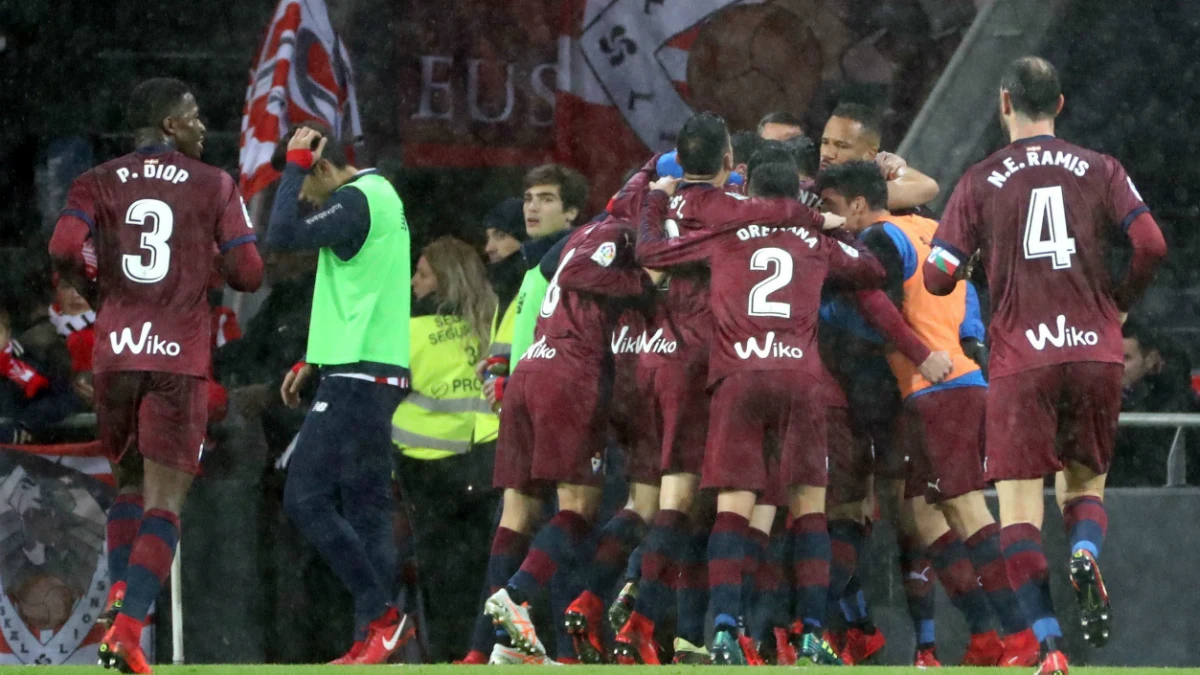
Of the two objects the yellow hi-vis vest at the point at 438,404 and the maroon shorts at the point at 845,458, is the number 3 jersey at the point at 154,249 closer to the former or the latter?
the yellow hi-vis vest at the point at 438,404

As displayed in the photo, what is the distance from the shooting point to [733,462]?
7199mm

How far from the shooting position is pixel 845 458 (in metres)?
7.78

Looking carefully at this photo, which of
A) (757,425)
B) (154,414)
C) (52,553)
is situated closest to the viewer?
(154,414)

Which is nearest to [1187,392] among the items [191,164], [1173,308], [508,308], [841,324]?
[1173,308]

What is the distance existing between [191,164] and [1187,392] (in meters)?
5.03

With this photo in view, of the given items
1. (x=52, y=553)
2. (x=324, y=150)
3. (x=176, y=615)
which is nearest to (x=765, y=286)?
(x=324, y=150)

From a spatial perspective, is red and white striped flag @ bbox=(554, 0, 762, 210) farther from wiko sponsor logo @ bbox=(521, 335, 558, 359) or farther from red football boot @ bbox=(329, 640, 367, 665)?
red football boot @ bbox=(329, 640, 367, 665)

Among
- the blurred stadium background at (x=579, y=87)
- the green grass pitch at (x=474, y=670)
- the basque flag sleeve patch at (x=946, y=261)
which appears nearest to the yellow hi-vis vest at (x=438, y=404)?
the blurred stadium background at (x=579, y=87)

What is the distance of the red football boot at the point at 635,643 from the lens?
24.5ft

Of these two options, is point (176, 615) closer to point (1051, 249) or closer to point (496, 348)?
point (496, 348)

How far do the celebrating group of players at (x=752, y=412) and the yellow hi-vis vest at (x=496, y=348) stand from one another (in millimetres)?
418

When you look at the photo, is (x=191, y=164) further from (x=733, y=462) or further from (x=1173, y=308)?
(x=1173, y=308)

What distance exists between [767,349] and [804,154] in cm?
110

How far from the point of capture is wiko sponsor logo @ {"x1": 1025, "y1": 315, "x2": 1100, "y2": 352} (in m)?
6.27
